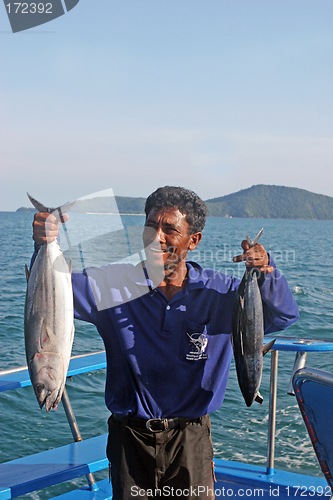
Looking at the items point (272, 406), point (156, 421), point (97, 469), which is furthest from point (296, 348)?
point (97, 469)

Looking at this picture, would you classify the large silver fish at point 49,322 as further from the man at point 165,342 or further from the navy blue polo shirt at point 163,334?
the navy blue polo shirt at point 163,334

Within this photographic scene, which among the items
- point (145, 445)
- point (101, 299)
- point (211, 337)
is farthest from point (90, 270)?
point (145, 445)

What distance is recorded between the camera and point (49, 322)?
5.80 feet

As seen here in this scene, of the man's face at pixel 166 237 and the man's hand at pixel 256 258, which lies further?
the man's face at pixel 166 237

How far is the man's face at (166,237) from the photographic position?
2123 mm

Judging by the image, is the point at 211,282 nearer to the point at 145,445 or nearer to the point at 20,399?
the point at 145,445

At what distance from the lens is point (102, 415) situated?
7.02m

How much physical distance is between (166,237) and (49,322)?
2.37 feet

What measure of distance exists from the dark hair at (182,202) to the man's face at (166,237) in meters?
0.03

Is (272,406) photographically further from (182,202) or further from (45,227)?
(45,227)

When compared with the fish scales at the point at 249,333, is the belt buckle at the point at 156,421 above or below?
below

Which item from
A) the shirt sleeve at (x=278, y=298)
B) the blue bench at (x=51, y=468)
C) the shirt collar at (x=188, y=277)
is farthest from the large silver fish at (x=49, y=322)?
the blue bench at (x=51, y=468)

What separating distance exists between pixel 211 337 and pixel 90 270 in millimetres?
720

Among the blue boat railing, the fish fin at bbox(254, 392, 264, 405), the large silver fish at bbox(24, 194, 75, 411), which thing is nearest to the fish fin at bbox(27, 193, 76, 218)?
the large silver fish at bbox(24, 194, 75, 411)
